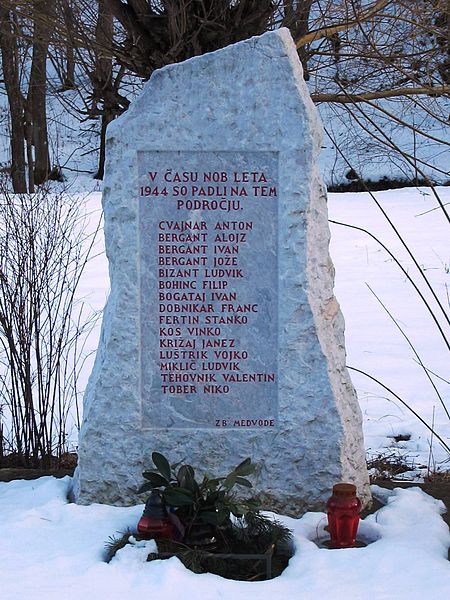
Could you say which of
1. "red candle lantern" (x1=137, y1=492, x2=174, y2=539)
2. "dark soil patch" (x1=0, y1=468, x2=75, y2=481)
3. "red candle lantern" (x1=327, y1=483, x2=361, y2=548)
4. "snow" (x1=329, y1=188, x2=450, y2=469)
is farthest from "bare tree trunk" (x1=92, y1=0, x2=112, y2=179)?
"red candle lantern" (x1=327, y1=483, x2=361, y2=548)

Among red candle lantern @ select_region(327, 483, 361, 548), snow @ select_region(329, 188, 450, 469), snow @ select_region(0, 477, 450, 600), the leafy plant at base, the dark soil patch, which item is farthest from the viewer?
snow @ select_region(329, 188, 450, 469)

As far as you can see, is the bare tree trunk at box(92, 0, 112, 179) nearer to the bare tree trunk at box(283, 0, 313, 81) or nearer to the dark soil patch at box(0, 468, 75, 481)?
the bare tree trunk at box(283, 0, 313, 81)

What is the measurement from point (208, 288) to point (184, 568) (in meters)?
1.15

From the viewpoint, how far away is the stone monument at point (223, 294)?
358cm

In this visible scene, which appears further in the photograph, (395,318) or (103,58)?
(395,318)

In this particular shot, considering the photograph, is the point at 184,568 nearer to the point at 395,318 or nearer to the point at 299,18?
the point at 299,18

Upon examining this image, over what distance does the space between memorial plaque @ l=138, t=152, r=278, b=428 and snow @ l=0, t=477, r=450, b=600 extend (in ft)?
1.63

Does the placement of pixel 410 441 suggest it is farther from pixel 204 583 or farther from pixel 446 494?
pixel 204 583

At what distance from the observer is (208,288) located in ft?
12.1

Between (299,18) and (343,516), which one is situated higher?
(299,18)

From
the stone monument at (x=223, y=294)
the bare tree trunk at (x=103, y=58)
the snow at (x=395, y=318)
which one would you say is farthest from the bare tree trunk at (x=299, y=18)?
the stone monument at (x=223, y=294)

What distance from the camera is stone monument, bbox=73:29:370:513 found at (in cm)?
358

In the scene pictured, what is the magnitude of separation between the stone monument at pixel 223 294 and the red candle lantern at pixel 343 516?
34cm

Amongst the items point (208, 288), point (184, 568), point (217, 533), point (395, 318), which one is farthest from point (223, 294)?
point (395, 318)
